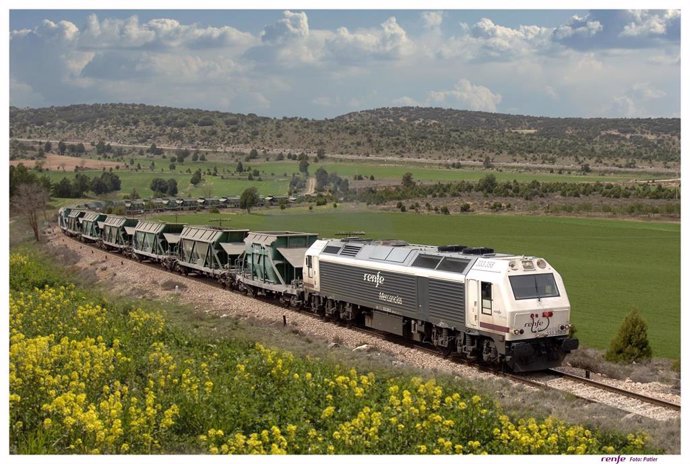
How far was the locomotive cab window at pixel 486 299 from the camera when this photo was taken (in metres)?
21.4

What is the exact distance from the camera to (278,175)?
111 meters

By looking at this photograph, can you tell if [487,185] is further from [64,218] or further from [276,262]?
[276,262]

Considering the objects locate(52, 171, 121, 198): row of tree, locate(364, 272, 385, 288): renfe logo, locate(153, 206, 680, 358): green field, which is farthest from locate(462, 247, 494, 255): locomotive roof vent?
locate(52, 171, 121, 198): row of tree

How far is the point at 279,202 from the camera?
9281 centimetres

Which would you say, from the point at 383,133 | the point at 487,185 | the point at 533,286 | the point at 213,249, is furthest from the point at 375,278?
the point at 383,133

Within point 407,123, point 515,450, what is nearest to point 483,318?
point 515,450

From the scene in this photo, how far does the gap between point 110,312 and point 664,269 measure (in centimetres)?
3570

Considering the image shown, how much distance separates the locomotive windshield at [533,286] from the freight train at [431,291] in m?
0.03

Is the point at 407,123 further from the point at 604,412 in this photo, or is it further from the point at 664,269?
the point at 604,412

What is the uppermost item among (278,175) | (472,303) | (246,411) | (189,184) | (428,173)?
(278,175)

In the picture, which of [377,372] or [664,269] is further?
[664,269]

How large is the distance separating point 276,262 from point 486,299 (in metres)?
15.7

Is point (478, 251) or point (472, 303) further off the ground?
point (478, 251)

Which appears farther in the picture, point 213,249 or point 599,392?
point 213,249
